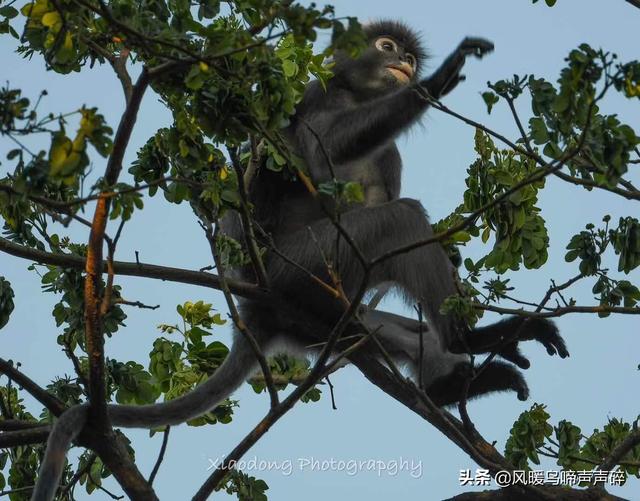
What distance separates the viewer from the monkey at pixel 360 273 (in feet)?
17.4

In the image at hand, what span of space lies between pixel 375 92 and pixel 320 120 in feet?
2.72

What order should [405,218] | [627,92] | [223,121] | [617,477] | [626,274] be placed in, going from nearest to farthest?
[627,92] → [223,121] → [626,274] → [617,477] → [405,218]

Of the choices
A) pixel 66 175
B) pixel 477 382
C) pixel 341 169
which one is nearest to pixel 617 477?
pixel 477 382

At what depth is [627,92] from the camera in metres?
3.10

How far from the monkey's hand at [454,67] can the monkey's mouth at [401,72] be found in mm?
1676

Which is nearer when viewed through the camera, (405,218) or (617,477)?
(617,477)

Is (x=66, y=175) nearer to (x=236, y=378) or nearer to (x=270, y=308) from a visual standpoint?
(x=236, y=378)

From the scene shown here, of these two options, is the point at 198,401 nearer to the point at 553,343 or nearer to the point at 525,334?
the point at 525,334

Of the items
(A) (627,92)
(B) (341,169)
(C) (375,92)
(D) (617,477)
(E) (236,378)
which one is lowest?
(D) (617,477)

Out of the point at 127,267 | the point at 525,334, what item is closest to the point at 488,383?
the point at 525,334

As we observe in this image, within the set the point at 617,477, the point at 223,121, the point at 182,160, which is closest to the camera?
the point at 223,121

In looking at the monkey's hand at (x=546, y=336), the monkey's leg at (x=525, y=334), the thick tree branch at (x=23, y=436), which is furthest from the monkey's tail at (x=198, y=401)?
the monkey's hand at (x=546, y=336)

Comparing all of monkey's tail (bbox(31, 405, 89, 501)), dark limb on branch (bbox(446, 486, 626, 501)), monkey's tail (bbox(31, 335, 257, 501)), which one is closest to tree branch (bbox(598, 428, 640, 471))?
dark limb on branch (bbox(446, 486, 626, 501))

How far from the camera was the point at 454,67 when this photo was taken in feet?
17.2
